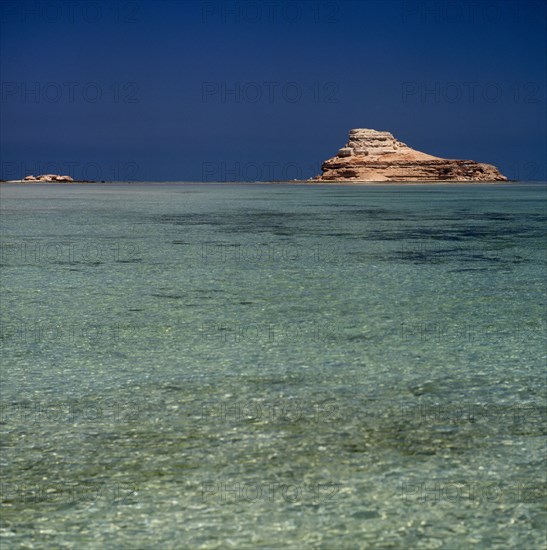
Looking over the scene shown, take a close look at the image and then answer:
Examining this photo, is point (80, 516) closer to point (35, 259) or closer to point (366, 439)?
point (366, 439)

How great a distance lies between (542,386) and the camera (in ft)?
19.1

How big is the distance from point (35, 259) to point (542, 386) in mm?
10152

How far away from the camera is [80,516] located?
3615 millimetres

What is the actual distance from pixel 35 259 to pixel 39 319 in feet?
19.3

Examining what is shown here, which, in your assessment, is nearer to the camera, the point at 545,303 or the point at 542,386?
the point at 542,386

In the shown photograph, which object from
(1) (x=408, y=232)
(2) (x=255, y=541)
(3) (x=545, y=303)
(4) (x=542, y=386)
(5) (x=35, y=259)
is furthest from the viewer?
(1) (x=408, y=232)

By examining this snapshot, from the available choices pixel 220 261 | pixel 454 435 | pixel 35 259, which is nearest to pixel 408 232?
pixel 220 261

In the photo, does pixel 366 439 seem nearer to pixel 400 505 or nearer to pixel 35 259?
pixel 400 505

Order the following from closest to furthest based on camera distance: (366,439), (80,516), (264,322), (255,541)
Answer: (255,541)
(80,516)
(366,439)
(264,322)

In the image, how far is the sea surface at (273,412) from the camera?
11.7 ft

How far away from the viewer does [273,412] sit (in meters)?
5.19

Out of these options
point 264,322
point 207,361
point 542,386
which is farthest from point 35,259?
point 542,386

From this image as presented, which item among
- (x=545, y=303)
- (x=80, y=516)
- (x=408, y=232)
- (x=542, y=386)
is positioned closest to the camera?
(x=80, y=516)

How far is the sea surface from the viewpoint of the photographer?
3576 millimetres
